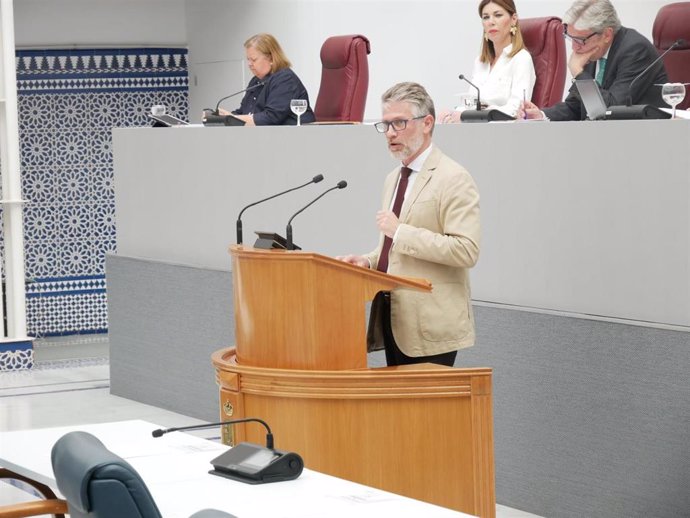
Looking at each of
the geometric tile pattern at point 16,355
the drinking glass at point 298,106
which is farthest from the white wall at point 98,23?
the drinking glass at point 298,106

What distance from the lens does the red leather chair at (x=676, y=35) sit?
6297mm

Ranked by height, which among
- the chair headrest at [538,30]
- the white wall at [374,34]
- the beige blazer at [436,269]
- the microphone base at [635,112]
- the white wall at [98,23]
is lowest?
the beige blazer at [436,269]

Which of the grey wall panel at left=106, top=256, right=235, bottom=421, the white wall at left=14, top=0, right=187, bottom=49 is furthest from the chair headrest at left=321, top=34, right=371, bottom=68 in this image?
the white wall at left=14, top=0, right=187, bottom=49

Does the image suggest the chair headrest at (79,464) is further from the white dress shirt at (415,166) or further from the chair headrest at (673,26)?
the chair headrest at (673,26)

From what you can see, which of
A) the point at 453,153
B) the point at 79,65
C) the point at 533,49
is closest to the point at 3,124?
the point at 79,65

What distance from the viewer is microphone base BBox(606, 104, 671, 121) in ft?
15.0

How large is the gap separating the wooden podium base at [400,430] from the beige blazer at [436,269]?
0.24 m

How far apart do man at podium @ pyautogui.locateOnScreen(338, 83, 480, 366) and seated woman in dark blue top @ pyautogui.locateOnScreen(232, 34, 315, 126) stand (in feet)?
11.2

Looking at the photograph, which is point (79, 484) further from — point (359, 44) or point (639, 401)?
point (359, 44)

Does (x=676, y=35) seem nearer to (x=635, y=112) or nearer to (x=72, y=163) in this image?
(x=635, y=112)

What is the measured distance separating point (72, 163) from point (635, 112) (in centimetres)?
716

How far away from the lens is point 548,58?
702 centimetres

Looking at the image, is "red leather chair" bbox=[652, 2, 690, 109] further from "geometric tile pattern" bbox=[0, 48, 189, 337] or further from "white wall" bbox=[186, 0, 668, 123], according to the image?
"geometric tile pattern" bbox=[0, 48, 189, 337]

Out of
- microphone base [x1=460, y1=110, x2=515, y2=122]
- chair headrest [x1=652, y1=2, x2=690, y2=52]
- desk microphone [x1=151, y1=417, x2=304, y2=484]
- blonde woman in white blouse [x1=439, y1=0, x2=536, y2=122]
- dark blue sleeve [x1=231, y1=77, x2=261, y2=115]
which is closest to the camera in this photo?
desk microphone [x1=151, y1=417, x2=304, y2=484]
